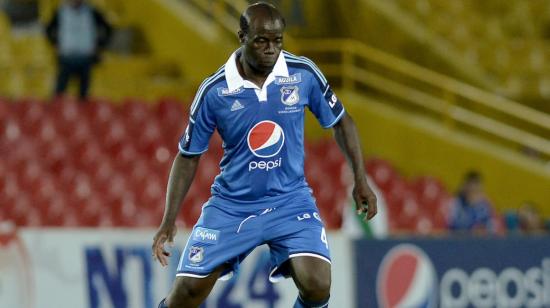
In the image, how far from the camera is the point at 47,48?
1714cm

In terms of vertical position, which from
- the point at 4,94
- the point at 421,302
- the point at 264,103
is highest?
the point at 4,94

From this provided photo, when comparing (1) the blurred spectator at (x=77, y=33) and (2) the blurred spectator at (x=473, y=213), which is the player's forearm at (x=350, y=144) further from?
(1) the blurred spectator at (x=77, y=33)

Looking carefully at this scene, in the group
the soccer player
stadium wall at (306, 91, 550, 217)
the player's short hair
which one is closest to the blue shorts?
the soccer player

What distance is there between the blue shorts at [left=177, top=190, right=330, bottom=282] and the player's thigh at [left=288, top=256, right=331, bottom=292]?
0.20ft

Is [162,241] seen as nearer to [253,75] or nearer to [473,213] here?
[253,75]

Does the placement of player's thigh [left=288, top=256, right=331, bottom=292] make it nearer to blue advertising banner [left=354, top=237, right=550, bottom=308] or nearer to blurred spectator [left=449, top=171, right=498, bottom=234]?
blue advertising banner [left=354, top=237, right=550, bottom=308]

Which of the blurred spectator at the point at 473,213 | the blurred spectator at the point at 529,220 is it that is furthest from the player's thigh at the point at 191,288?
the blurred spectator at the point at 529,220

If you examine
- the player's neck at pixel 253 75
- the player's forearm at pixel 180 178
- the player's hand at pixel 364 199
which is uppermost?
the player's neck at pixel 253 75

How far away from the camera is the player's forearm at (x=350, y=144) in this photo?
761 cm

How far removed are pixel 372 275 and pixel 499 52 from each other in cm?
781

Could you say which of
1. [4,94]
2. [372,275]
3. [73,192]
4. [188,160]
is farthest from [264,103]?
[4,94]

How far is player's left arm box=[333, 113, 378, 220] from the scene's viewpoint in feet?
24.5

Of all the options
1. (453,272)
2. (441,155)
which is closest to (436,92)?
(441,155)

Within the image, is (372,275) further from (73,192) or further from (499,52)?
(499,52)
